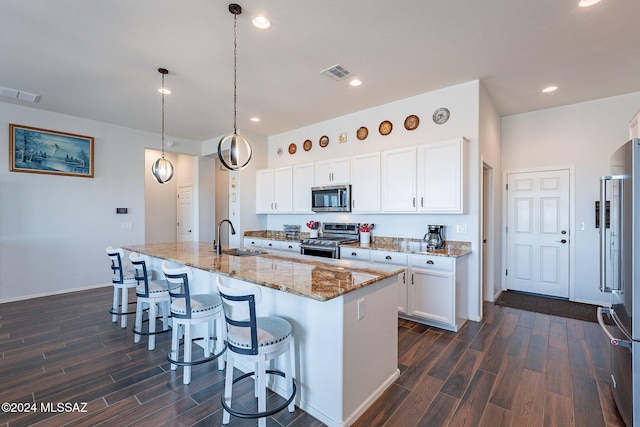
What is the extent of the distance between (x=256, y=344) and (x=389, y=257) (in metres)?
2.37

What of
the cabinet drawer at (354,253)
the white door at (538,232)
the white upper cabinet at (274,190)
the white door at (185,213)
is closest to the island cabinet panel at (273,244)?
the white upper cabinet at (274,190)

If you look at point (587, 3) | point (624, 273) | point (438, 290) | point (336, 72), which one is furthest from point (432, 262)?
point (587, 3)

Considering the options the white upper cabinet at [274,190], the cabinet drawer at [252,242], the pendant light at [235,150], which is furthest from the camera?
the cabinet drawer at [252,242]

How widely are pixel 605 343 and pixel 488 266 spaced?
1580 millimetres

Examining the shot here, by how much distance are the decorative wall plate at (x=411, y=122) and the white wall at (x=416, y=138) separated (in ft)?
0.16

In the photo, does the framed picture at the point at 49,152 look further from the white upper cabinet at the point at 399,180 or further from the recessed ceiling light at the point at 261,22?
the white upper cabinet at the point at 399,180

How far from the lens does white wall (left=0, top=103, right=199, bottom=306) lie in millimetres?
4422

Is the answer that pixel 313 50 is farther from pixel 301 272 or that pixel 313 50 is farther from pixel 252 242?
pixel 252 242

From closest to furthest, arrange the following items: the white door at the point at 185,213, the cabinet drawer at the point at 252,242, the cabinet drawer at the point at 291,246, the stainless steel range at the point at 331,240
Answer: the stainless steel range at the point at 331,240 < the cabinet drawer at the point at 291,246 < the cabinet drawer at the point at 252,242 < the white door at the point at 185,213

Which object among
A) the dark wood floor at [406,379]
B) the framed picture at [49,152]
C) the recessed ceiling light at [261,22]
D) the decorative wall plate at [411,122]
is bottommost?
the dark wood floor at [406,379]

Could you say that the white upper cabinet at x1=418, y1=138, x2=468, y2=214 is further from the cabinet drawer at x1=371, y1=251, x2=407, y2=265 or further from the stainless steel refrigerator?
the stainless steel refrigerator

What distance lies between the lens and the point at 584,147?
426 centimetres

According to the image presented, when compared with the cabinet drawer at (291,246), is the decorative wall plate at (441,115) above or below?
above

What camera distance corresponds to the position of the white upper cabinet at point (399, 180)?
12.5ft
